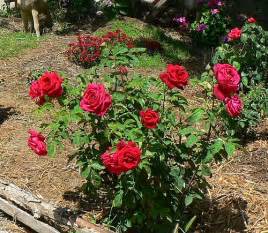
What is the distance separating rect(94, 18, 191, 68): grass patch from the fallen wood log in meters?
4.98

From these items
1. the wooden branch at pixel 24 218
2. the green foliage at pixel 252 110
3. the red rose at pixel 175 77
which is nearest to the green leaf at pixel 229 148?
the red rose at pixel 175 77

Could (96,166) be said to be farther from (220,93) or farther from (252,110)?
(252,110)

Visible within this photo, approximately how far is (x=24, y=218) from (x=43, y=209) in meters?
0.29

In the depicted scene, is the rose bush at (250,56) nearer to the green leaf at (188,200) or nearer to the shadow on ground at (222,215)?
the shadow on ground at (222,215)

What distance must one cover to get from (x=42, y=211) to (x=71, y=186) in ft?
2.96

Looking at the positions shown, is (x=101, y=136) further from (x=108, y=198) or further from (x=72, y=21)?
(x=72, y=21)

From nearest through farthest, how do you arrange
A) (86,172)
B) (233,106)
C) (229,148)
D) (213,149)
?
1. (233,106)
2. (229,148)
3. (213,149)
4. (86,172)

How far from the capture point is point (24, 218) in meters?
5.20

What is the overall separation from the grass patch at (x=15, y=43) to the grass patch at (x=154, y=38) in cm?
141

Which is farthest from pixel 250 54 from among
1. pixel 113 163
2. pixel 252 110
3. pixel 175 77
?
pixel 113 163

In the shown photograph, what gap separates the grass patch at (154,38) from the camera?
33.4 ft

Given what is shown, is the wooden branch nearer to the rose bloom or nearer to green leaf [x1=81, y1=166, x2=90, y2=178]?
green leaf [x1=81, y1=166, x2=90, y2=178]

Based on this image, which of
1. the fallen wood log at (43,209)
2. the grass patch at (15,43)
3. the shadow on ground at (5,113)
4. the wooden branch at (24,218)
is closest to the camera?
the fallen wood log at (43,209)

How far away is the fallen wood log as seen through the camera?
189 inches
